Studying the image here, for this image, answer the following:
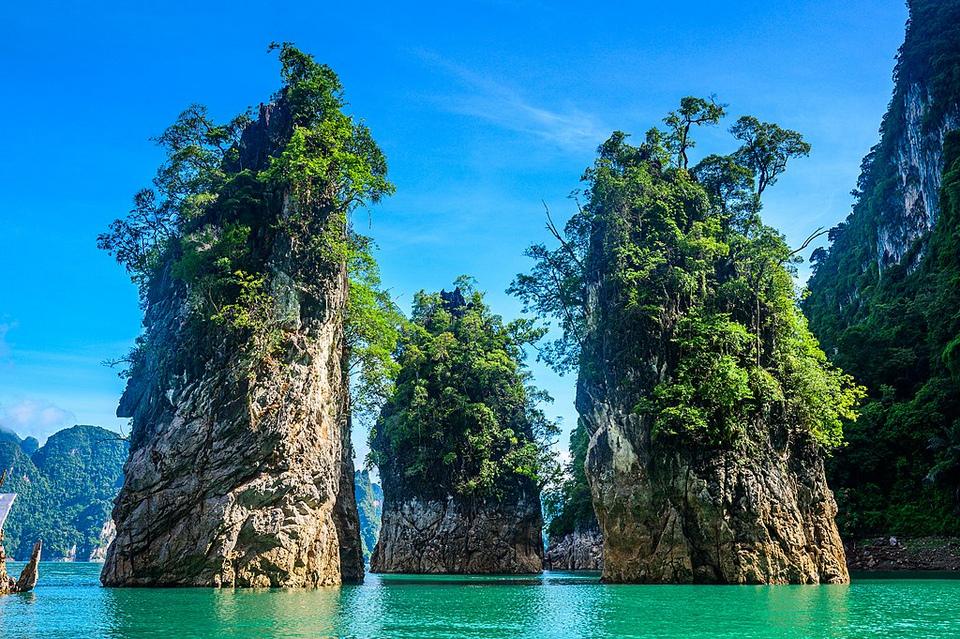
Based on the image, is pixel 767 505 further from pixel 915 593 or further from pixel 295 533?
pixel 295 533

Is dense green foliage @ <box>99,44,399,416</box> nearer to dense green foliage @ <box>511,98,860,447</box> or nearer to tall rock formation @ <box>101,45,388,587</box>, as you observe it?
tall rock formation @ <box>101,45,388,587</box>

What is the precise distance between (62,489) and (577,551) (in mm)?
111530

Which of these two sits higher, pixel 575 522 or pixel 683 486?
pixel 683 486

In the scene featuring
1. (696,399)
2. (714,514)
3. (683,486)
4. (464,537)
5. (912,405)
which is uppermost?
(912,405)

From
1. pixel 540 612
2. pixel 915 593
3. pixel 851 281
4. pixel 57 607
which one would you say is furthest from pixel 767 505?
pixel 851 281

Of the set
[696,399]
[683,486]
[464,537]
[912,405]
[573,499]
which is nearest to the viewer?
[683,486]

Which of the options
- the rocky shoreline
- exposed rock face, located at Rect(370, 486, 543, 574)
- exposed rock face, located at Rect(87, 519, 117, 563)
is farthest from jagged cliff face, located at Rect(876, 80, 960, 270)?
exposed rock face, located at Rect(87, 519, 117, 563)

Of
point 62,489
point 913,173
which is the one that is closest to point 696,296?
point 913,173

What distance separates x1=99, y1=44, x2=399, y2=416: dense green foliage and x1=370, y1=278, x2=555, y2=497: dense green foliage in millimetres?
14580

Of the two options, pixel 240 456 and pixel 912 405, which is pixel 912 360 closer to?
pixel 912 405

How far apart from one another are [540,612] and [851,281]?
2193 inches

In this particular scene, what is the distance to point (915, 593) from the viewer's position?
19.7m

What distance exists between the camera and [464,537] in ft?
144

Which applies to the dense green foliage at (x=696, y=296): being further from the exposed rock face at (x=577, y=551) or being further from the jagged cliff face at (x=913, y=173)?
the jagged cliff face at (x=913, y=173)
